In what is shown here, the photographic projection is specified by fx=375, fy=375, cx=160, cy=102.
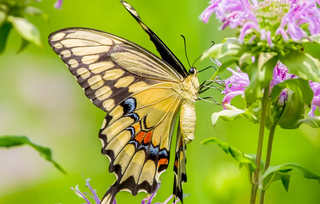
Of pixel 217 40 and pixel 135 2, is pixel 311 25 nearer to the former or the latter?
pixel 217 40

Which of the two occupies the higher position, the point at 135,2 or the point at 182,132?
the point at 135,2

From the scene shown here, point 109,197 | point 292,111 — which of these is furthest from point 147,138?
point 292,111

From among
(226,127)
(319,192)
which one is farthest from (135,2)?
(319,192)

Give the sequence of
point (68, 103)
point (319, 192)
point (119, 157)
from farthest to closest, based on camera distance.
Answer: point (68, 103), point (319, 192), point (119, 157)

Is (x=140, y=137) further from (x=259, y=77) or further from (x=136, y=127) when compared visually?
(x=259, y=77)

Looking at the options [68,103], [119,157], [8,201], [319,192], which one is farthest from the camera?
[68,103]

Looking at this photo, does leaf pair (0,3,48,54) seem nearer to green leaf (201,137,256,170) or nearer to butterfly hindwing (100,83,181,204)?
green leaf (201,137,256,170)
